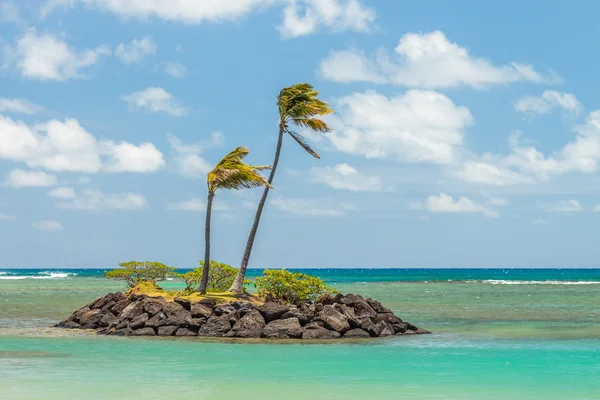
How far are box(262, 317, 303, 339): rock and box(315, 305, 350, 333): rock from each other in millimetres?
1103

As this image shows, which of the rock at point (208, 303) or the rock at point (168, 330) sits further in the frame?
the rock at point (208, 303)

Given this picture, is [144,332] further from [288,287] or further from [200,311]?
[288,287]

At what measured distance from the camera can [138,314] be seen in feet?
105

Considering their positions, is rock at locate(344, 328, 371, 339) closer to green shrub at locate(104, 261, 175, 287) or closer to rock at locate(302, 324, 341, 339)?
rock at locate(302, 324, 341, 339)

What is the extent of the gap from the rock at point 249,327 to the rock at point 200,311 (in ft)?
4.95

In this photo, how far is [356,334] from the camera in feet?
101

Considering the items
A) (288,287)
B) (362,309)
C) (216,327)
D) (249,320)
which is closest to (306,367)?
(249,320)

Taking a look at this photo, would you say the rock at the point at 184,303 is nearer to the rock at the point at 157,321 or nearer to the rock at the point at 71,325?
the rock at the point at 157,321

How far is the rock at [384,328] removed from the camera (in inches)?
1239

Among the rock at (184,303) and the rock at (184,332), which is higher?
the rock at (184,303)

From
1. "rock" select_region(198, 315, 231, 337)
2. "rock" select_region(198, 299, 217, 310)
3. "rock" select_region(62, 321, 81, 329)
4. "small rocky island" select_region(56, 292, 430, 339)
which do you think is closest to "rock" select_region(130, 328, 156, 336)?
"small rocky island" select_region(56, 292, 430, 339)

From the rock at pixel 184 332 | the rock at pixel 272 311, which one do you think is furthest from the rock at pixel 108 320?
the rock at pixel 272 311

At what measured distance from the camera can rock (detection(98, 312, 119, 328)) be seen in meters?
32.2

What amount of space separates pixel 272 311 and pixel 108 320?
706cm
